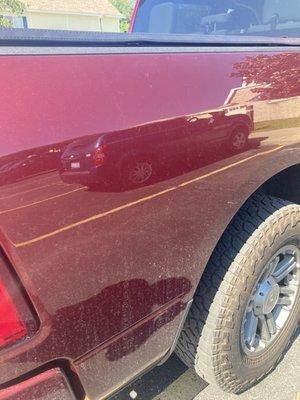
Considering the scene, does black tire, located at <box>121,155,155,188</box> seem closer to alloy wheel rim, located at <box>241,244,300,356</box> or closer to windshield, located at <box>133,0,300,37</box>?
alloy wheel rim, located at <box>241,244,300,356</box>

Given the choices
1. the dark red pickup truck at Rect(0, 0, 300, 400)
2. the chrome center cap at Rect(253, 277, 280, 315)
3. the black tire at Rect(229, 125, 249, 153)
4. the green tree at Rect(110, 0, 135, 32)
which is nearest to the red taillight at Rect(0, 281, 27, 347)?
the dark red pickup truck at Rect(0, 0, 300, 400)

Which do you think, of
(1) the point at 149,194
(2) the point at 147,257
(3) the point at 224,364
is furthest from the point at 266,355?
(1) the point at 149,194

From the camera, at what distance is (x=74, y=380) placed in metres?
1.25

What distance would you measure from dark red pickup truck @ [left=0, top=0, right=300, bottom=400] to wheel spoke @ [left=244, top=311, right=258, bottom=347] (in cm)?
9

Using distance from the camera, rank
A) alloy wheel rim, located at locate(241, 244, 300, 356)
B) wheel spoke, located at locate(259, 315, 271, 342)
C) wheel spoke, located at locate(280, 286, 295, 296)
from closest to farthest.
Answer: alloy wheel rim, located at locate(241, 244, 300, 356) < wheel spoke, located at locate(259, 315, 271, 342) < wheel spoke, located at locate(280, 286, 295, 296)

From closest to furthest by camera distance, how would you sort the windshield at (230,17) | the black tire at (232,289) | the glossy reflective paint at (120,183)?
the glossy reflective paint at (120,183)
the black tire at (232,289)
the windshield at (230,17)

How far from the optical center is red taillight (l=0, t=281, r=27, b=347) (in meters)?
1.02

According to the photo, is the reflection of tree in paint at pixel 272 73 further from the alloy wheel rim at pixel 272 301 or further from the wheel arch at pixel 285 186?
the alloy wheel rim at pixel 272 301

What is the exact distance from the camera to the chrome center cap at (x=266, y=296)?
200cm

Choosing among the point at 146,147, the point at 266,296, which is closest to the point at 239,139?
the point at 146,147

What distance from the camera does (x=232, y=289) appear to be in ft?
5.68

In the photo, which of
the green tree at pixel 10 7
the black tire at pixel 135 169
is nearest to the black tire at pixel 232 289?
the black tire at pixel 135 169

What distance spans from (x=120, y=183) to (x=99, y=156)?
11 centimetres

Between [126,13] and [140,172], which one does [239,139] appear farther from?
[126,13]
